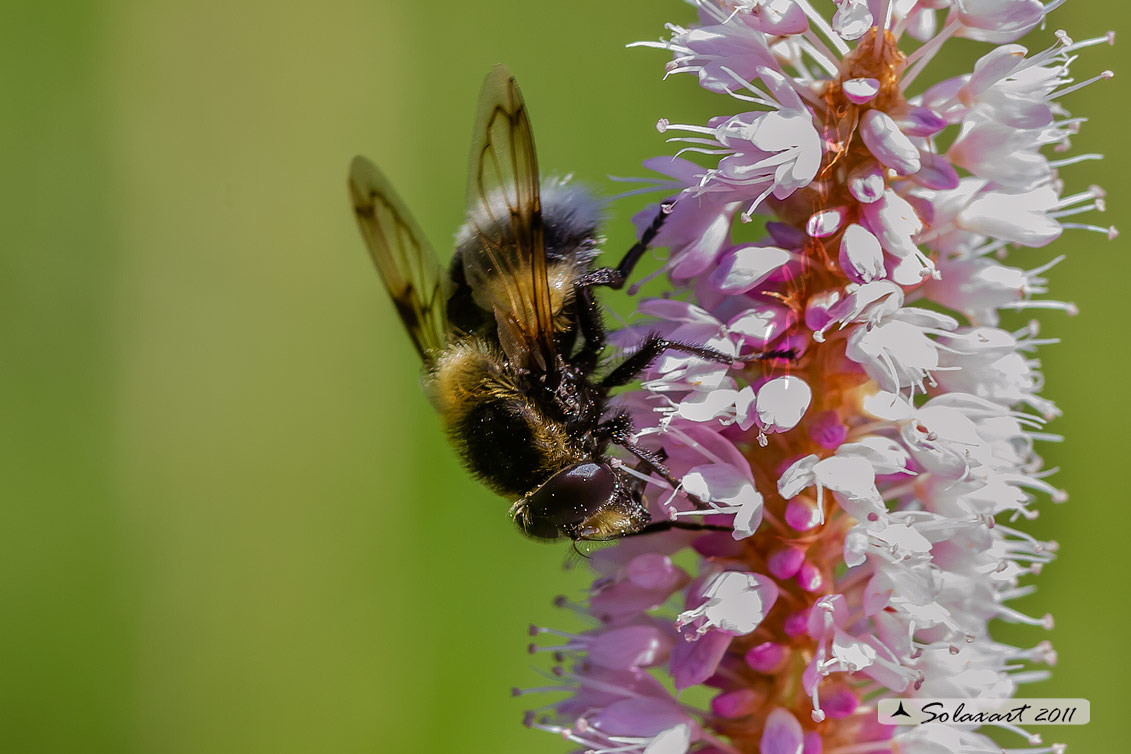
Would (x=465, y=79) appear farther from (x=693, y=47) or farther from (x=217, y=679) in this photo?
(x=693, y=47)

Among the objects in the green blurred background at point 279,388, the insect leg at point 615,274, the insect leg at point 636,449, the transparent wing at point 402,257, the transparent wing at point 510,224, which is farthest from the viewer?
the green blurred background at point 279,388

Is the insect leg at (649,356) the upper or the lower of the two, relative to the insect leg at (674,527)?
upper

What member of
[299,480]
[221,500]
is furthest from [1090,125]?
[221,500]

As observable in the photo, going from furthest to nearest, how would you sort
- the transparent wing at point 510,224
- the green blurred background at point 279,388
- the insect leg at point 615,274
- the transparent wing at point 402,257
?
the green blurred background at point 279,388 → the transparent wing at point 402,257 → the insect leg at point 615,274 → the transparent wing at point 510,224

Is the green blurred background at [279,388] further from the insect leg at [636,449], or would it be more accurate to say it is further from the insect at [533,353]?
the insect leg at [636,449]

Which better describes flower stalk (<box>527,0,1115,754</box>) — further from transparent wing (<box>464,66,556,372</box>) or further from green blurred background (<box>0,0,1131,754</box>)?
green blurred background (<box>0,0,1131,754</box>)

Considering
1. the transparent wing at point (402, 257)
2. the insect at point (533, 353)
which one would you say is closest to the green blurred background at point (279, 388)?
the transparent wing at point (402, 257)

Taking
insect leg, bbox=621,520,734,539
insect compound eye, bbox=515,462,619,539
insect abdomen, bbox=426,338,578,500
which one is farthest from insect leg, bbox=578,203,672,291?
insect leg, bbox=621,520,734,539
